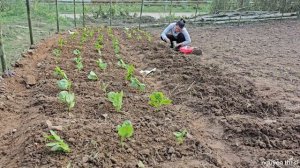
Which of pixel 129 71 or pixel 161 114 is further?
pixel 129 71

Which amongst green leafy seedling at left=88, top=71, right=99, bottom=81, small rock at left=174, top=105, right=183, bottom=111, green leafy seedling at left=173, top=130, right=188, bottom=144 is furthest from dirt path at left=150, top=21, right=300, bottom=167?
green leafy seedling at left=88, top=71, right=99, bottom=81

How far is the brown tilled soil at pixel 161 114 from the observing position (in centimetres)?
390

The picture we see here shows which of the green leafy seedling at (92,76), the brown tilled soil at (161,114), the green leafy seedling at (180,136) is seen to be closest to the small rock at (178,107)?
the brown tilled soil at (161,114)

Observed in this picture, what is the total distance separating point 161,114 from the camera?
5.16 metres

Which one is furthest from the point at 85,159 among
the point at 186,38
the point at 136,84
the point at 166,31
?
the point at 166,31

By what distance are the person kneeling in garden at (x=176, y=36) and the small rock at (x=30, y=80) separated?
439cm

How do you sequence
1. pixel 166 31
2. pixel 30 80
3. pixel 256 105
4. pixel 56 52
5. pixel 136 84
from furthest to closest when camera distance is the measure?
pixel 166 31 → pixel 56 52 → pixel 30 80 → pixel 136 84 → pixel 256 105

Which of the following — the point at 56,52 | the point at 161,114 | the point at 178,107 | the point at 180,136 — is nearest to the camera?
the point at 180,136

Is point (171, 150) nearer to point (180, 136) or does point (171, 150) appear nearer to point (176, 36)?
point (180, 136)

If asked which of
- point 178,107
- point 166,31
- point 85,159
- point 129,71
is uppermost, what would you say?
point 166,31

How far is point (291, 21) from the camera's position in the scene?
19391 millimetres

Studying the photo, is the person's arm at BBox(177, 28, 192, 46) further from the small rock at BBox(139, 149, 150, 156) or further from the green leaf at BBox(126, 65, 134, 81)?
the small rock at BBox(139, 149, 150, 156)

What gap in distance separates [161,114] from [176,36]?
5.67 meters

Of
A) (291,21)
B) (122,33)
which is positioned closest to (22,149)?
(122,33)
